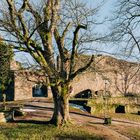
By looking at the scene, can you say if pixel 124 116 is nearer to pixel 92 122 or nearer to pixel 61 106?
pixel 92 122

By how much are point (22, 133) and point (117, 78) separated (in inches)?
1189

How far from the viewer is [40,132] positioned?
2497 cm

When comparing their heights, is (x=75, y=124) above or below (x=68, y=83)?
below

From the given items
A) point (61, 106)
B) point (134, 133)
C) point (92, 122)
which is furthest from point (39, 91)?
point (134, 133)

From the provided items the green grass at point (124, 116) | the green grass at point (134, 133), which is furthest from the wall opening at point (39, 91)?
the green grass at point (134, 133)

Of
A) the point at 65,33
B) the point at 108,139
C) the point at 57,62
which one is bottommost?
the point at 108,139

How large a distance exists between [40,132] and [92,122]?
21.4 ft

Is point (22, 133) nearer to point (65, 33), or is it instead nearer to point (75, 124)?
point (75, 124)

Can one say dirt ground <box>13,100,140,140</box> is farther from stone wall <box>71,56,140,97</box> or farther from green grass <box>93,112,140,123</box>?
stone wall <box>71,56,140,97</box>

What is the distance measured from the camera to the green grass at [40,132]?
78.5ft

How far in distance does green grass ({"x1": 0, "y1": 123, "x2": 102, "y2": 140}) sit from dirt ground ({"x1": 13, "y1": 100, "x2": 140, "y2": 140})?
1.20m

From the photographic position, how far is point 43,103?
38062 millimetres

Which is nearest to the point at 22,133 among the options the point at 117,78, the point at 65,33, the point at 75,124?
the point at 75,124

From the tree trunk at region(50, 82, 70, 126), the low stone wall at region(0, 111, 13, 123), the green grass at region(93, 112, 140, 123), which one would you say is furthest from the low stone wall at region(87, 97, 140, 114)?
the low stone wall at region(0, 111, 13, 123)
